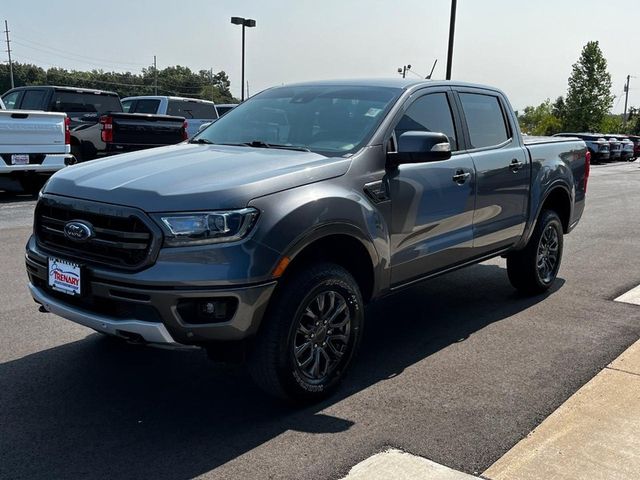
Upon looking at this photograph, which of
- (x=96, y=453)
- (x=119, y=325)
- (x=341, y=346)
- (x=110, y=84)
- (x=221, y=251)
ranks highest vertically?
(x=110, y=84)

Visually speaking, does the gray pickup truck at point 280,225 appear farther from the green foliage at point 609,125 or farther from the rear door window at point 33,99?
the green foliage at point 609,125

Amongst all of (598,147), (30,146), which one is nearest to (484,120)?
(30,146)

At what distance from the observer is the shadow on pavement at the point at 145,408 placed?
124 inches

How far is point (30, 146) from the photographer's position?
1127cm

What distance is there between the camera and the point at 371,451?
326 centimetres

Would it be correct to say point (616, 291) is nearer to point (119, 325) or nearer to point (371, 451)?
point (371, 451)

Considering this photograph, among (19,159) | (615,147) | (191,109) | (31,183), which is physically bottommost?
(31,183)

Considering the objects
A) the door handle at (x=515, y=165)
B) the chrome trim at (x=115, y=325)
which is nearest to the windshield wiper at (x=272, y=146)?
the chrome trim at (x=115, y=325)

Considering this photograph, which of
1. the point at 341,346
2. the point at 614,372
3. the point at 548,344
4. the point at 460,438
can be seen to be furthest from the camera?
the point at 548,344

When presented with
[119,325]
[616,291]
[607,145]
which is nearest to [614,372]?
[616,291]

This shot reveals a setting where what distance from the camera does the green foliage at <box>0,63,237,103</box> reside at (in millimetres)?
107875

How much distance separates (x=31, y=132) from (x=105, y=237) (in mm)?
8863

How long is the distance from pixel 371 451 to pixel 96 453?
4.24ft

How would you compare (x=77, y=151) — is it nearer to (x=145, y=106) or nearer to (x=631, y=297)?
(x=145, y=106)
